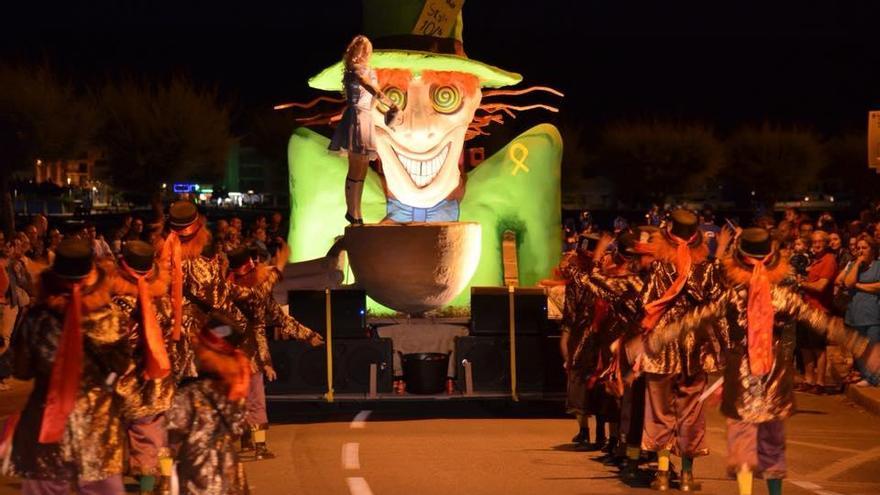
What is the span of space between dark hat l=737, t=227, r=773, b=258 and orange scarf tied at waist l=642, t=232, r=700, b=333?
97 cm

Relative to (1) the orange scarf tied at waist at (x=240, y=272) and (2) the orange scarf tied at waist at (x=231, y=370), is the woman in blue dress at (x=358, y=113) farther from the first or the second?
(2) the orange scarf tied at waist at (x=231, y=370)

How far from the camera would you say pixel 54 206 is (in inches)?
2736

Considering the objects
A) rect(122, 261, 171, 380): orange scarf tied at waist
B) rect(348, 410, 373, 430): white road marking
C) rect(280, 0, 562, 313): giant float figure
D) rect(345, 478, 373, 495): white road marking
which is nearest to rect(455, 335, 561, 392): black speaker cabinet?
rect(348, 410, 373, 430): white road marking

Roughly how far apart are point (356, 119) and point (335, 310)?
2.61 metres

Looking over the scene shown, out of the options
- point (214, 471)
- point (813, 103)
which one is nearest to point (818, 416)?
point (214, 471)

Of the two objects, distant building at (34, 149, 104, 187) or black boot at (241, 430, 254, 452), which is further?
distant building at (34, 149, 104, 187)

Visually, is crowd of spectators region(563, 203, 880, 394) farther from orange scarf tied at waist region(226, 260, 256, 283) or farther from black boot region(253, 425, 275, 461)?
orange scarf tied at waist region(226, 260, 256, 283)

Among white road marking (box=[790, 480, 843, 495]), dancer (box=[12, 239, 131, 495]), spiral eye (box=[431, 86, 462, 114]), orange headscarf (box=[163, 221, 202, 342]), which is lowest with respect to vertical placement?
white road marking (box=[790, 480, 843, 495])

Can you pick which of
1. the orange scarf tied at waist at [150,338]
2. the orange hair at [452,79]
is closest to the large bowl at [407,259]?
the orange hair at [452,79]

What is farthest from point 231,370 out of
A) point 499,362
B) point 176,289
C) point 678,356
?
point 499,362

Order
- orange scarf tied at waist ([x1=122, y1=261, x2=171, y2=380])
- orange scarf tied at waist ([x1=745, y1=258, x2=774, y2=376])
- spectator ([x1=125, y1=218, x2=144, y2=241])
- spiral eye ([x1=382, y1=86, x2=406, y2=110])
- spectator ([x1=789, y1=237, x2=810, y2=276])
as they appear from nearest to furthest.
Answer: orange scarf tied at waist ([x1=745, y1=258, x2=774, y2=376]) → orange scarf tied at waist ([x1=122, y1=261, x2=171, y2=380]) → spectator ([x1=789, y1=237, x2=810, y2=276]) → spiral eye ([x1=382, y1=86, x2=406, y2=110]) → spectator ([x1=125, y1=218, x2=144, y2=241])

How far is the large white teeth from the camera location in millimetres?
18844

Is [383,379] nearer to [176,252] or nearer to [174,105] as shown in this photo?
[176,252]

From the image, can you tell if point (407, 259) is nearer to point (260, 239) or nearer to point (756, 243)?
point (260, 239)
